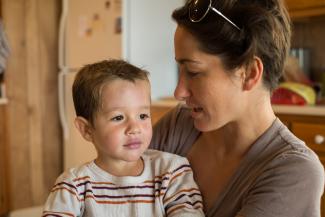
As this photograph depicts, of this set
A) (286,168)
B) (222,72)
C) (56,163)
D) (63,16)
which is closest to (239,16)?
(222,72)

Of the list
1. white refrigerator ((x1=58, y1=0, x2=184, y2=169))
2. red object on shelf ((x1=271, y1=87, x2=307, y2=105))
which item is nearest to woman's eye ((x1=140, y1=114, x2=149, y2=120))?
red object on shelf ((x1=271, y1=87, x2=307, y2=105))

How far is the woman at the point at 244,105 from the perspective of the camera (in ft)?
3.13

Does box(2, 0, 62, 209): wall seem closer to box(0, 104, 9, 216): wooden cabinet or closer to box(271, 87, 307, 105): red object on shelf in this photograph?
box(0, 104, 9, 216): wooden cabinet

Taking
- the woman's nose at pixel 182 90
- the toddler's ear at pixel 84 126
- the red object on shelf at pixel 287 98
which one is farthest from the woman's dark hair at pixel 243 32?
the red object on shelf at pixel 287 98

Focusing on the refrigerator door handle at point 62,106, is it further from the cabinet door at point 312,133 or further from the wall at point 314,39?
the cabinet door at point 312,133

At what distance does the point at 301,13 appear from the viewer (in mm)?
2643

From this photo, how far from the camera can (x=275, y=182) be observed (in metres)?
0.96

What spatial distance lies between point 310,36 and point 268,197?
7.67 feet

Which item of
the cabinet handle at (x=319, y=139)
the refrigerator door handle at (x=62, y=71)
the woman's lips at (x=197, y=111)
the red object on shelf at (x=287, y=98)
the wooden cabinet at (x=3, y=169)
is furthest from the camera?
the refrigerator door handle at (x=62, y=71)

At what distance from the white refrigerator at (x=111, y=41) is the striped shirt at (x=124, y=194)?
1.96 metres

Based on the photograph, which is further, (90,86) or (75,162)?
(75,162)

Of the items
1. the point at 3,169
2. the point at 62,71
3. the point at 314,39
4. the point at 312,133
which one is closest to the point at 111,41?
the point at 62,71

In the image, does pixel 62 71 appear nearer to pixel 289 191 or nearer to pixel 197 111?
pixel 197 111

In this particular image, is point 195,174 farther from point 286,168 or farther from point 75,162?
point 75,162
